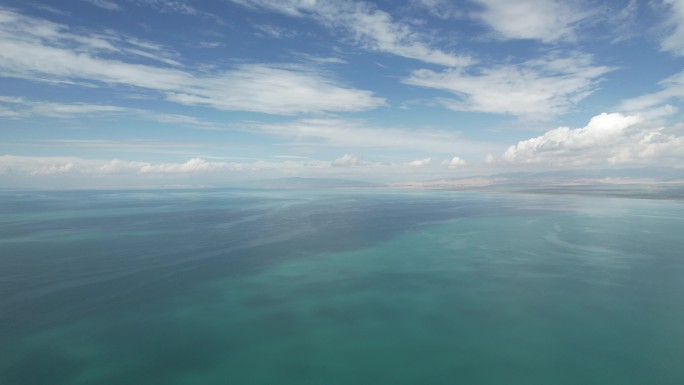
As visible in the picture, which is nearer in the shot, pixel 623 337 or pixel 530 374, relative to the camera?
pixel 530 374

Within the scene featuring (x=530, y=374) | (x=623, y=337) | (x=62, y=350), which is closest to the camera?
(x=530, y=374)

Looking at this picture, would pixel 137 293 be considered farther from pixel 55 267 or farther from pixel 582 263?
pixel 582 263

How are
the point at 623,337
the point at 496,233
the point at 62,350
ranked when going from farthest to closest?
the point at 496,233, the point at 623,337, the point at 62,350

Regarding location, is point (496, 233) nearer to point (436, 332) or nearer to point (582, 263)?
point (582, 263)

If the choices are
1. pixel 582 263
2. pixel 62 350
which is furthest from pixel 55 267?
pixel 582 263

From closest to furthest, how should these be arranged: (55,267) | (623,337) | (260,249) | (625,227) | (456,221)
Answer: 1. (623,337)
2. (55,267)
3. (260,249)
4. (625,227)
5. (456,221)

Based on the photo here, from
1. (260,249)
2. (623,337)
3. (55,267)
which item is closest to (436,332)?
(623,337)
